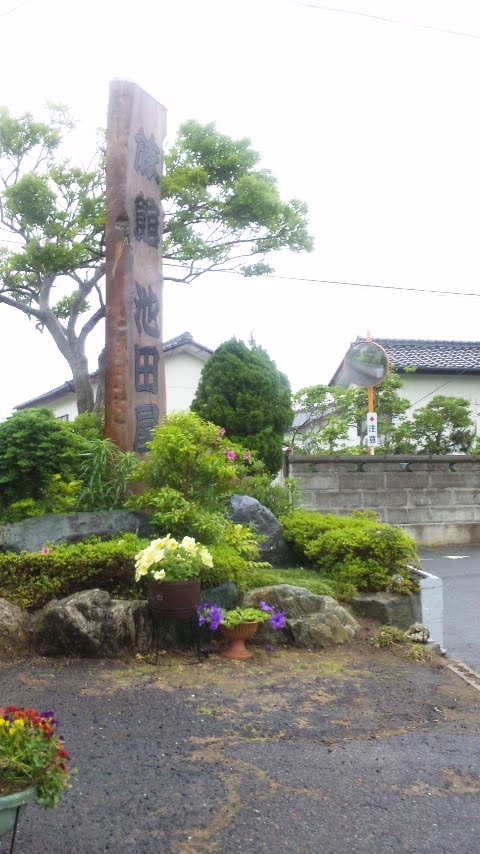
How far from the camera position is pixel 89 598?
5.25m

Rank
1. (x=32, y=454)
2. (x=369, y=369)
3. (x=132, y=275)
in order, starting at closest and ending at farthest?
(x=32, y=454) → (x=132, y=275) → (x=369, y=369)

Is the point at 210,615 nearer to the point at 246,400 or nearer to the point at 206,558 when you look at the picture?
the point at 206,558

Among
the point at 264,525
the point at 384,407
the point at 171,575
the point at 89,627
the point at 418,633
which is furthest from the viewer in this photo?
the point at 384,407

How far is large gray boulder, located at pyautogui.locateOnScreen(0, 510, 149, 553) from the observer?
599 centimetres

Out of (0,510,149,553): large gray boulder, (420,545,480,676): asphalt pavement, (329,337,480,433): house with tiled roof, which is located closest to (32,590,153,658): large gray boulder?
(0,510,149,553): large gray boulder

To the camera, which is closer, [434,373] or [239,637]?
[239,637]

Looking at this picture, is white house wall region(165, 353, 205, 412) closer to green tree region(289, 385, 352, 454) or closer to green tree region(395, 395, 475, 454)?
green tree region(289, 385, 352, 454)

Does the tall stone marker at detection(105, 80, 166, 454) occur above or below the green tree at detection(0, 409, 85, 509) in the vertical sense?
above

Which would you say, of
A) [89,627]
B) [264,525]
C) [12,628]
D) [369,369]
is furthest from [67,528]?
[369,369]

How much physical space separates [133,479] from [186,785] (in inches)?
140

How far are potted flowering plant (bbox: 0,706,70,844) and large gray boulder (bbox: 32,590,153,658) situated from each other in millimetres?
2533

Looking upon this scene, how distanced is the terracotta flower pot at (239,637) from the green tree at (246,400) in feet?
15.2

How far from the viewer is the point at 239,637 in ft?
18.0

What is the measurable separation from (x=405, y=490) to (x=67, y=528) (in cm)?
817
